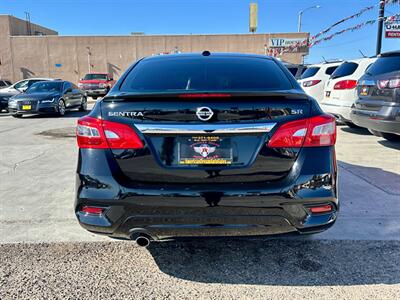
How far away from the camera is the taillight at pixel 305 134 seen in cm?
235

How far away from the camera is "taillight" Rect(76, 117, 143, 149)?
2.36 metres

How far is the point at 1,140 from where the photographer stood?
8414 millimetres

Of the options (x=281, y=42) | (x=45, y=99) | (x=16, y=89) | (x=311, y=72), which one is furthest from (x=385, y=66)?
(x=281, y=42)

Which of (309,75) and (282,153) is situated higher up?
(309,75)

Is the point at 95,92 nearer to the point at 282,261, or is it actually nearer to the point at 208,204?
the point at 282,261

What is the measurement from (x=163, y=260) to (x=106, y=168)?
103 centimetres

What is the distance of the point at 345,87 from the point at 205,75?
6.34m

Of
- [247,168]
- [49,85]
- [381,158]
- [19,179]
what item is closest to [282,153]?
[247,168]

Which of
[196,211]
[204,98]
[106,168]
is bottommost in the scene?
[196,211]

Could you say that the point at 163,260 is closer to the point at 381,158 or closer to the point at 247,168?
the point at 247,168

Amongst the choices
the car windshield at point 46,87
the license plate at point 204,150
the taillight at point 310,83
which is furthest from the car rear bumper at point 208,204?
Answer: the car windshield at point 46,87

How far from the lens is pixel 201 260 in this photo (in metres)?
2.96

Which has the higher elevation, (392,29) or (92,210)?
(392,29)

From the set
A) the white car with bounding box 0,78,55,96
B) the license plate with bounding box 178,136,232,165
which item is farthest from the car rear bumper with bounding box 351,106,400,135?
the white car with bounding box 0,78,55,96
